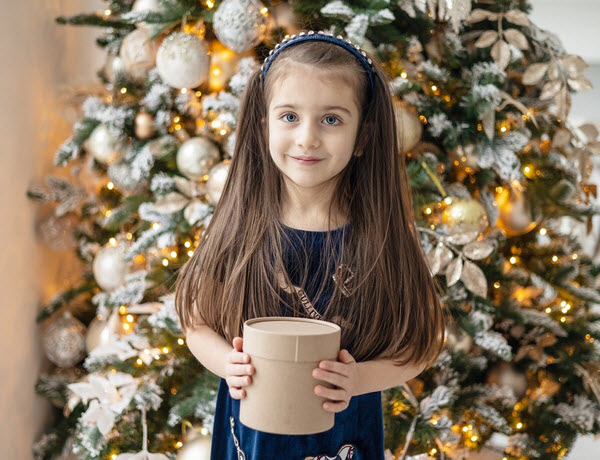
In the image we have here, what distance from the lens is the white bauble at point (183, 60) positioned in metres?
1.35

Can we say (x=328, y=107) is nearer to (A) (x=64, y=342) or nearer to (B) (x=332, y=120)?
(B) (x=332, y=120)

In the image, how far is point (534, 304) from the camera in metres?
1.59

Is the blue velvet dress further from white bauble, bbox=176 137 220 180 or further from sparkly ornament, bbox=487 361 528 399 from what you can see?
sparkly ornament, bbox=487 361 528 399

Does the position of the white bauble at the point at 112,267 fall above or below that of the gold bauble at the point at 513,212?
below

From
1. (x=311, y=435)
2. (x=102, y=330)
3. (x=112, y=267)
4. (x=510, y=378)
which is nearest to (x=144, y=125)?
(x=112, y=267)

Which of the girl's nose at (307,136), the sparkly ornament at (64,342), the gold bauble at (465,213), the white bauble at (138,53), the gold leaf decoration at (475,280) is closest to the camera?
the girl's nose at (307,136)

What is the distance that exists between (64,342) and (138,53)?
74 cm

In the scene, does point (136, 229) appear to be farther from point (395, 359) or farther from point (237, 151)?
point (395, 359)

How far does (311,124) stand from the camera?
0.85 metres

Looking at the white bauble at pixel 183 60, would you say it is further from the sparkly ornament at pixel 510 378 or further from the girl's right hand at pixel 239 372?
the sparkly ornament at pixel 510 378

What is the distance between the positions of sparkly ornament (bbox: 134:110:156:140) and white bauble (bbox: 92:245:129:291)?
28 centimetres

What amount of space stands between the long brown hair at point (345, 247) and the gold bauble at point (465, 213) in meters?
0.40

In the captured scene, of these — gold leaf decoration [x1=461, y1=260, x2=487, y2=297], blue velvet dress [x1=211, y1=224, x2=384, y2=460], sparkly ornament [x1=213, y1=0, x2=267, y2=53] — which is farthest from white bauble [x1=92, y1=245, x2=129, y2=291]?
gold leaf decoration [x1=461, y1=260, x2=487, y2=297]

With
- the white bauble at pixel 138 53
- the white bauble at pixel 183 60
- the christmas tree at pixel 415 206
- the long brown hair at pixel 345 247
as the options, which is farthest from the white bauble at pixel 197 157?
the long brown hair at pixel 345 247
